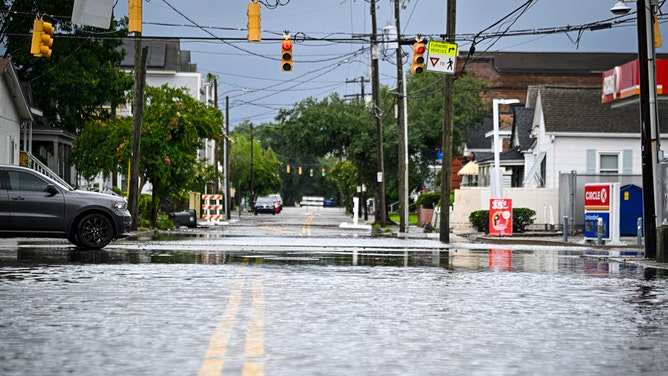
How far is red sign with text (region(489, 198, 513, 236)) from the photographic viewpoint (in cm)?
3841

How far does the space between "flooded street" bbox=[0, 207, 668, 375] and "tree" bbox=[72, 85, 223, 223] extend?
953 inches

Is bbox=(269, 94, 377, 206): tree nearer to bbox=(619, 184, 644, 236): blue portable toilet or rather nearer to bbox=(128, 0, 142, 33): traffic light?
bbox=(619, 184, 644, 236): blue portable toilet

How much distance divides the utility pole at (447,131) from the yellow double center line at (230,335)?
20.8 m

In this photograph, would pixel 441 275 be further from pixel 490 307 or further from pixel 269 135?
pixel 269 135

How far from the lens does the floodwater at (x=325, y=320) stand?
795cm

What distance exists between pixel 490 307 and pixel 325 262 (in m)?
8.33

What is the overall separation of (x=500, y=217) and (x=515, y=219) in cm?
322

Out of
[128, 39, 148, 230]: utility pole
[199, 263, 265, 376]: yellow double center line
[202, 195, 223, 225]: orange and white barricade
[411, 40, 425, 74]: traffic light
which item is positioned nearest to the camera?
[199, 263, 265, 376]: yellow double center line

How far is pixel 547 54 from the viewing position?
113m

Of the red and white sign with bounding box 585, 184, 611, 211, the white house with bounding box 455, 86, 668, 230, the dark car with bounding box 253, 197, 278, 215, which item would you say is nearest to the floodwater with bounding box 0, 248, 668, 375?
the red and white sign with bounding box 585, 184, 611, 211

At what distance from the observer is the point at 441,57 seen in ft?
108

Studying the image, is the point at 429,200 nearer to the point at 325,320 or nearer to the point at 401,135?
the point at 401,135

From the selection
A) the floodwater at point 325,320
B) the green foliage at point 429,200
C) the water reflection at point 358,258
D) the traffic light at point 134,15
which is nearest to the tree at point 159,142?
the traffic light at point 134,15

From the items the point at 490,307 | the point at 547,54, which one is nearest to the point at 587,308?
the point at 490,307
